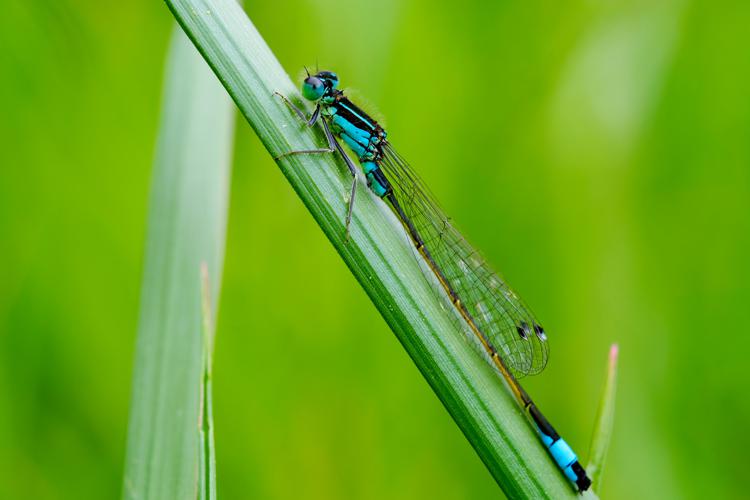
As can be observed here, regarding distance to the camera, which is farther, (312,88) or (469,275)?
(469,275)

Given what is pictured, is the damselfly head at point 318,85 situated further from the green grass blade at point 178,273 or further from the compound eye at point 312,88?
the green grass blade at point 178,273

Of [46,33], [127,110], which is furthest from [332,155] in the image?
[46,33]

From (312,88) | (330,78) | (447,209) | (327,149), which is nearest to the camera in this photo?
(327,149)

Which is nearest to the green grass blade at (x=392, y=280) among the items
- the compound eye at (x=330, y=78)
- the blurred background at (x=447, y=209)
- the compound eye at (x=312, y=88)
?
the compound eye at (x=312, y=88)

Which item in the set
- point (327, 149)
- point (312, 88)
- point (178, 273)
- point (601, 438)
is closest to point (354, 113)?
point (312, 88)

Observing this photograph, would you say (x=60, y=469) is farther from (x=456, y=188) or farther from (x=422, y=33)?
(x=422, y=33)

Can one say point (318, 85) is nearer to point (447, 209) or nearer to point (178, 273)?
point (178, 273)
